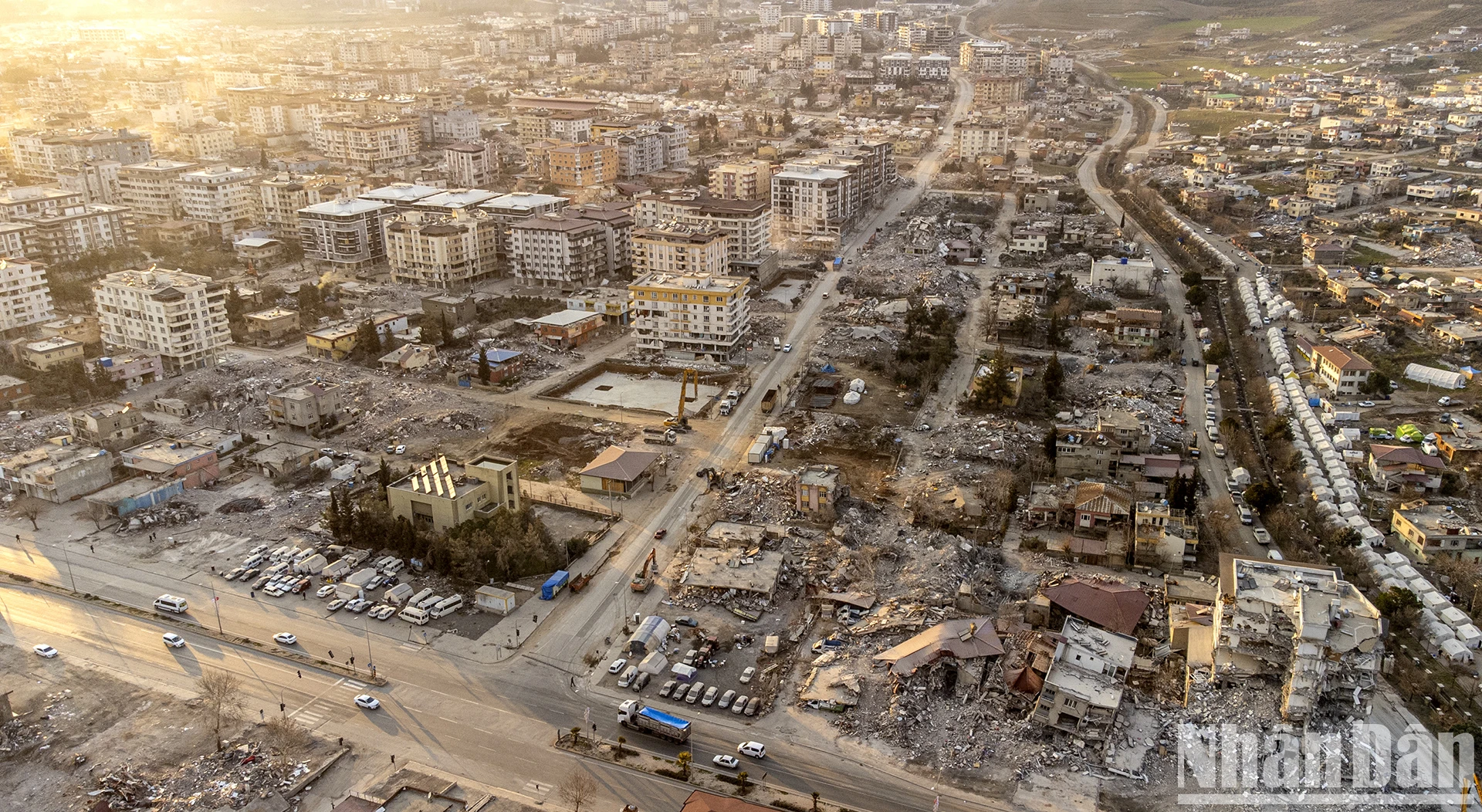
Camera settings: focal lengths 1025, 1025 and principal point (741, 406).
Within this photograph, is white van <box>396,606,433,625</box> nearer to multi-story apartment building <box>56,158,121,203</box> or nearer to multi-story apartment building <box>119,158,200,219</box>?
multi-story apartment building <box>119,158,200,219</box>

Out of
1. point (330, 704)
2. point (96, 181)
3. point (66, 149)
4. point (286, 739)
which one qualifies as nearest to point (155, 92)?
point (66, 149)

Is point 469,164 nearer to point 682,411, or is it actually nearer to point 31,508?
point 682,411

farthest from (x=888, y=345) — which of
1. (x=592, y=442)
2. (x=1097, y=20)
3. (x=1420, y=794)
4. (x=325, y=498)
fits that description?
A: (x=1097, y=20)

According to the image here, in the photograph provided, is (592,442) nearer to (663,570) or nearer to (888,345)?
(663,570)

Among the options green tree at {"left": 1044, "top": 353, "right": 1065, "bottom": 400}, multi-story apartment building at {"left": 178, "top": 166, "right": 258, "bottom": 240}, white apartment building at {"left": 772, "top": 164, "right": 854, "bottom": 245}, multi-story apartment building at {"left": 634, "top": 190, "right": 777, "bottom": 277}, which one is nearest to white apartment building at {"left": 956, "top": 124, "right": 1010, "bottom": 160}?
white apartment building at {"left": 772, "top": 164, "right": 854, "bottom": 245}

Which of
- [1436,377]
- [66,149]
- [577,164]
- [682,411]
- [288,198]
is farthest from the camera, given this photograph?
[577,164]

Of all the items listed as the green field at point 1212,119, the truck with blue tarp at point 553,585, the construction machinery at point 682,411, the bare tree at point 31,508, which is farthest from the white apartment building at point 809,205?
the green field at point 1212,119
